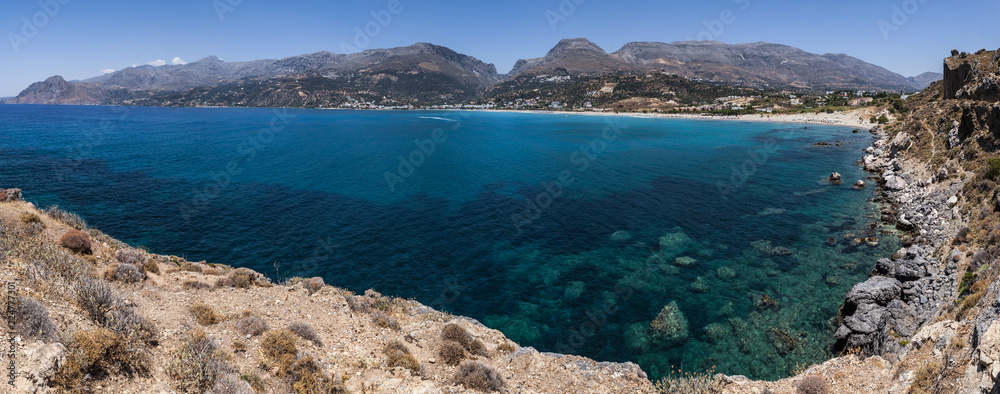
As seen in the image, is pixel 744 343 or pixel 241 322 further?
pixel 744 343

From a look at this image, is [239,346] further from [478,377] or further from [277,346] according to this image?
[478,377]

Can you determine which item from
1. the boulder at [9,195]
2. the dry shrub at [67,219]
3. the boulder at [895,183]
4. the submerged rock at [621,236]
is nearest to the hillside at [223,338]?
the dry shrub at [67,219]

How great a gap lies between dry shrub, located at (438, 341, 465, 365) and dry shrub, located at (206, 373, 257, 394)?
230 inches

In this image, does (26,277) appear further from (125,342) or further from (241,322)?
(241,322)

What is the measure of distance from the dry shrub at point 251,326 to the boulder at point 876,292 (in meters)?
27.6

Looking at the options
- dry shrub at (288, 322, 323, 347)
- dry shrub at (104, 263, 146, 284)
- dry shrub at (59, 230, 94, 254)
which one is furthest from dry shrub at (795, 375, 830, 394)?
dry shrub at (59, 230, 94, 254)

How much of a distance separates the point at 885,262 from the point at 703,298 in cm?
1148

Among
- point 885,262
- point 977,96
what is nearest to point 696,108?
point 977,96

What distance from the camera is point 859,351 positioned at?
16016 mm

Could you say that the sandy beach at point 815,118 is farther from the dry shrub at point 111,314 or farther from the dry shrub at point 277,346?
the dry shrub at point 111,314

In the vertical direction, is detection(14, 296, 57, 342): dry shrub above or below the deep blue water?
above

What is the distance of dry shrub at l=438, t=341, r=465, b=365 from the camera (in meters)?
13.9

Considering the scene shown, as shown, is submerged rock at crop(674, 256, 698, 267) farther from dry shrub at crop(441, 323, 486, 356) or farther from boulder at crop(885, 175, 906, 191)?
boulder at crop(885, 175, 906, 191)

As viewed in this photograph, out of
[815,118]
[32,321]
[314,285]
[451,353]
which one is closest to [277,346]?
[32,321]
